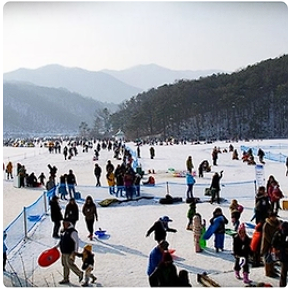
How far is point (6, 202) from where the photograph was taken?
12297mm

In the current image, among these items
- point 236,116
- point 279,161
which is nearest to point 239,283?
point 279,161

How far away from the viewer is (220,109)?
193 feet

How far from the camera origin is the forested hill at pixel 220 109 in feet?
175

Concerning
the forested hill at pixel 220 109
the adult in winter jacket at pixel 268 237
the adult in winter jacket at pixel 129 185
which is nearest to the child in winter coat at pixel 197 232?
the adult in winter jacket at pixel 268 237

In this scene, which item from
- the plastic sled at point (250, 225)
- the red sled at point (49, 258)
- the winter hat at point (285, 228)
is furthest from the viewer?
the plastic sled at point (250, 225)

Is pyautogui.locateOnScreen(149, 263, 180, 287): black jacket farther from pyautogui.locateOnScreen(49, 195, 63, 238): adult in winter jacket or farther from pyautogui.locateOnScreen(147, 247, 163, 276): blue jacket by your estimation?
pyautogui.locateOnScreen(49, 195, 63, 238): adult in winter jacket

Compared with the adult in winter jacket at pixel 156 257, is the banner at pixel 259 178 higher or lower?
higher

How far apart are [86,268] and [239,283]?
6.36 ft

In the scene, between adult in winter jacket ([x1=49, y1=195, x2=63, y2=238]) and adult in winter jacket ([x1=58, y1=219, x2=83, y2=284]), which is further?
adult in winter jacket ([x1=49, y1=195, x2=63, y2=238])

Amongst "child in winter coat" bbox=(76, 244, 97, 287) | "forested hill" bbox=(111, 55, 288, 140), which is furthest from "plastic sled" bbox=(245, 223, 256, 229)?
"forested hill" bbox=(111, 55, 288, 140)

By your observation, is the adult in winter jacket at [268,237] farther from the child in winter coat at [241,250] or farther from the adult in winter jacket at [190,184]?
the adult in winter jacket at [190,184]

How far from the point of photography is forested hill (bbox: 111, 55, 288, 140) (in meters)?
53.2

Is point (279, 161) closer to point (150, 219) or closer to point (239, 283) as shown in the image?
point (150, 219)

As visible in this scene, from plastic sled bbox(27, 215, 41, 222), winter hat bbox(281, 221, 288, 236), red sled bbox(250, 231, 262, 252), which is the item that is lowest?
plastic sled bbox(27, 215, 41, 222)
